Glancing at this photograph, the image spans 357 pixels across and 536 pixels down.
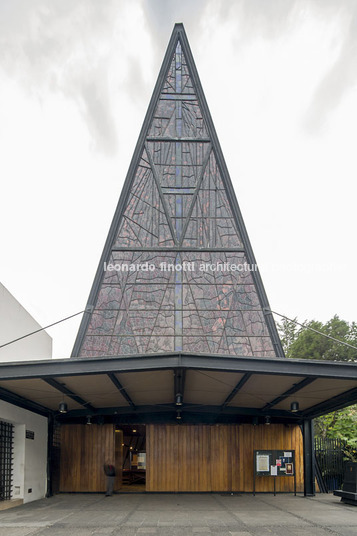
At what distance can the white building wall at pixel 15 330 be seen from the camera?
16.4 meters

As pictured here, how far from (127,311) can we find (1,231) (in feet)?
35.8

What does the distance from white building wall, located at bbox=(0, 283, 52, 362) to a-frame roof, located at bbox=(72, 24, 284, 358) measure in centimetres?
216

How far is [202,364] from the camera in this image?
9.27m

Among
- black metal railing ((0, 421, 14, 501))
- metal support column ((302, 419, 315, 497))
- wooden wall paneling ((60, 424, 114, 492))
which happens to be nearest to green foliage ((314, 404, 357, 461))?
metal support column ((302, 419, 315, 497))

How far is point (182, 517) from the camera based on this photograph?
10438mm

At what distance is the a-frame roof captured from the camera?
20.3 m

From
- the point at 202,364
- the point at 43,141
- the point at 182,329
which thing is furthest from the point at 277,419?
the point at 43,141

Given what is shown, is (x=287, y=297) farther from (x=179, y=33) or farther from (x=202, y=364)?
(x=202, y=364)

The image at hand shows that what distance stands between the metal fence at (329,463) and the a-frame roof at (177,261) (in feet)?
12.7

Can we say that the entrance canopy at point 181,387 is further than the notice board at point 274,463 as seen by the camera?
No

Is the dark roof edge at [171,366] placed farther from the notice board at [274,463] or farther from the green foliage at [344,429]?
the green foliage at [344,429]

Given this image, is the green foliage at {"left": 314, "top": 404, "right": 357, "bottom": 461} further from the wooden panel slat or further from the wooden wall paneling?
the wooden wall paneling

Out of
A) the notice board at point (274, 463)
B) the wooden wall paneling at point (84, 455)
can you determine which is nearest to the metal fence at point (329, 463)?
the notice board at point (274, 463)

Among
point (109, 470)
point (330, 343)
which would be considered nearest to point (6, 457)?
point (109, 470)
